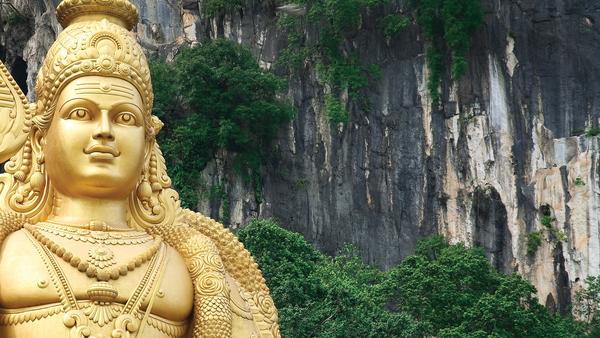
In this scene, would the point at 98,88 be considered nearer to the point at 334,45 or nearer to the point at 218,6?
the point at 334,45

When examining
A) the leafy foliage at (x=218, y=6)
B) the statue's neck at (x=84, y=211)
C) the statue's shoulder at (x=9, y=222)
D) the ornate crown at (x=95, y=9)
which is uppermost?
the leafy foliage at (x=218, y=6)

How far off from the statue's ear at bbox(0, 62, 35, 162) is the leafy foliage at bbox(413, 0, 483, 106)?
2235cm

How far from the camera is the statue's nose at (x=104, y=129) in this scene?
23.3 feet

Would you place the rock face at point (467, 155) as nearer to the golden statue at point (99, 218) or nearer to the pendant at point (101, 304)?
the golden statue at point (99, 218)

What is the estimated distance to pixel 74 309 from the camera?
267 inches

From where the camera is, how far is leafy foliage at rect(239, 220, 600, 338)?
1831cm

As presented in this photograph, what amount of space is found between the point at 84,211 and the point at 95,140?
389 mm

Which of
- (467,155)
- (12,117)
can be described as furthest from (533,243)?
(12,117)

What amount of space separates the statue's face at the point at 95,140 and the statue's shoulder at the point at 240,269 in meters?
0.58

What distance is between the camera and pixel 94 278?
691 centimetres

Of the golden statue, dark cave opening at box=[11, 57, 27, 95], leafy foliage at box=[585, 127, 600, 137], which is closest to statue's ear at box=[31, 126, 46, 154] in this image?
the golden statue

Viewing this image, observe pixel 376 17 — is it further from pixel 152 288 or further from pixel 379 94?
pixel 152 288

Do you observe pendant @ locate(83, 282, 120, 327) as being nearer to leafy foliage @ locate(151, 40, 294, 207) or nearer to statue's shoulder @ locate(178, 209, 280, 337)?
statue's shoulder @ locate(178, 209, 280, 337)

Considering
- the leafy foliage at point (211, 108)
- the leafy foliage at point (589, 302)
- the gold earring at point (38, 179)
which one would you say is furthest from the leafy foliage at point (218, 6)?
the gold earring at point (38, 179)
